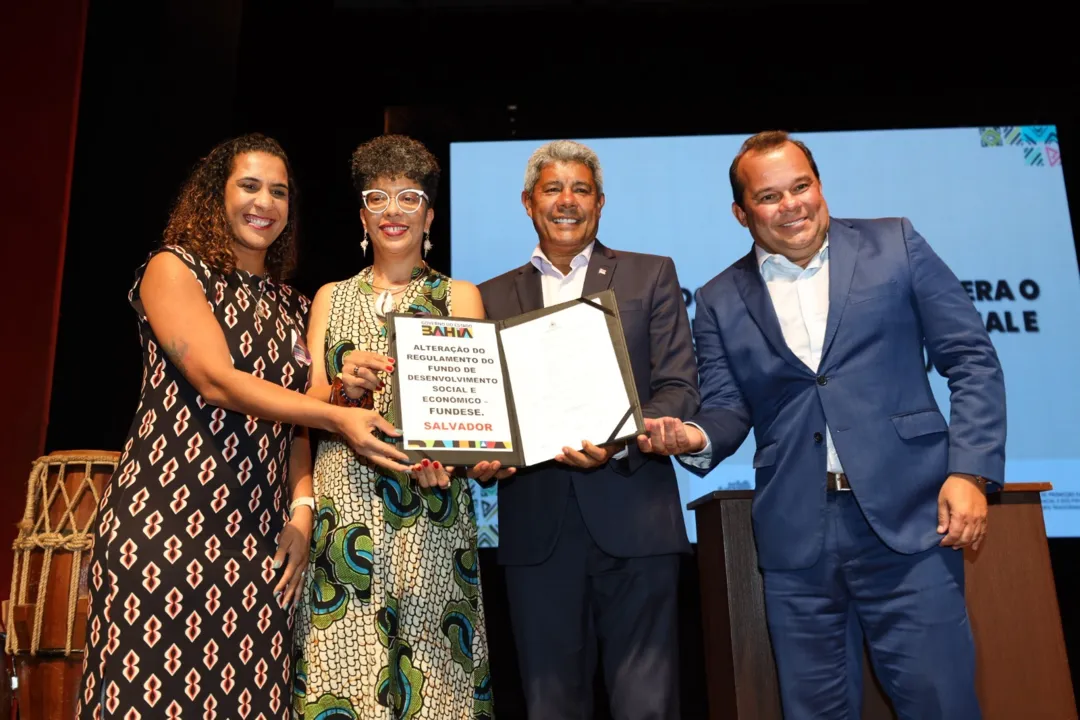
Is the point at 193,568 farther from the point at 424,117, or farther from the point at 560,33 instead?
the point at 560,33

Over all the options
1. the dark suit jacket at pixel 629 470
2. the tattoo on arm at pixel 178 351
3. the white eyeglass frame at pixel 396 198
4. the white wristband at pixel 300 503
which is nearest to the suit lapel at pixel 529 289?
the dark suit jacket at pixel 629 470

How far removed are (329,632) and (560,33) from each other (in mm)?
3738

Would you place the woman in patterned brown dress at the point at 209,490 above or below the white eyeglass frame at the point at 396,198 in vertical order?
below

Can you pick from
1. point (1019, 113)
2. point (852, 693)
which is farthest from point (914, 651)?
point (1019, 113)

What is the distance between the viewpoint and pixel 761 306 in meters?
2.36

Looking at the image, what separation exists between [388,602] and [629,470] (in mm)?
707

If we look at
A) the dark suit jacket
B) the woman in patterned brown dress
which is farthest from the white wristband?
the dark suit jacket

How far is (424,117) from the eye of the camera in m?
4.67

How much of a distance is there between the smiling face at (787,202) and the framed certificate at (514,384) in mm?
516

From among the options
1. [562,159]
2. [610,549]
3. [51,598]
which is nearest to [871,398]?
[610,549]

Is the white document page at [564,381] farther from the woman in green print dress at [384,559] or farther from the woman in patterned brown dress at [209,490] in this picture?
the woman in patterned brown dress at [209,490]

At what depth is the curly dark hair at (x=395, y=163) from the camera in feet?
8.20

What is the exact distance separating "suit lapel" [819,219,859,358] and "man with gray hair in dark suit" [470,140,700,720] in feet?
1.30

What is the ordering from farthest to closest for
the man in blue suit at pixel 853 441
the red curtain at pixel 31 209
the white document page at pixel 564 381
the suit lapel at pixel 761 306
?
1. the red curtain at pixel 31 209
2. the suit lapel at pixel 761 306
3. the white document page at pixel 564 381
4. the man in blue suit at pixel 853 441
